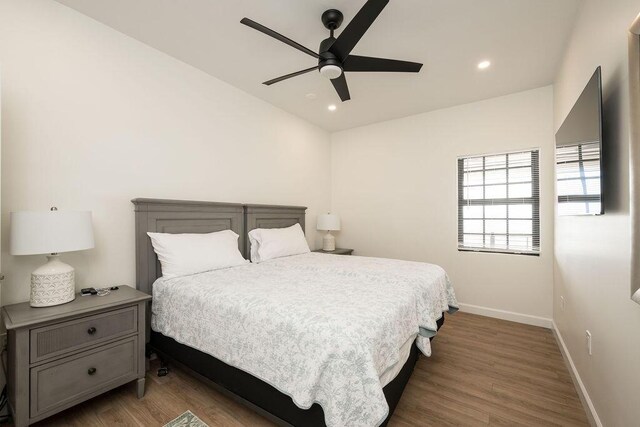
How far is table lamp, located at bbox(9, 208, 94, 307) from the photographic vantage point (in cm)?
155

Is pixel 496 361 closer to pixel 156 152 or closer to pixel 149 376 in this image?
pixel 149 376

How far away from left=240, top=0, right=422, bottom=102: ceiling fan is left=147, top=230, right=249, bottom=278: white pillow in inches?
68.2

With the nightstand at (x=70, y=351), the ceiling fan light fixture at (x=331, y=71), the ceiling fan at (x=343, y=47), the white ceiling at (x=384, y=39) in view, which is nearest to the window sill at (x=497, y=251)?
the white ceiling at (x=384, y=39)

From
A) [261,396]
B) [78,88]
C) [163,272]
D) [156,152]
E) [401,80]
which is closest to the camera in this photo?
[261,396]

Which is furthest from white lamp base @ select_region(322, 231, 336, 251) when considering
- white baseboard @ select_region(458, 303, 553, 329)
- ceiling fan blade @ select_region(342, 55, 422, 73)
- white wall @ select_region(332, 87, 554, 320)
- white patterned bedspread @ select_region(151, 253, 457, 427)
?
ceiling fan blade @ select_region(342, 55, 422, 73)

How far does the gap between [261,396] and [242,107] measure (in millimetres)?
2968

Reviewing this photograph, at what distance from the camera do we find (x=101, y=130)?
220 centimetres

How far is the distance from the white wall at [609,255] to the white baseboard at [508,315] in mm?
1194

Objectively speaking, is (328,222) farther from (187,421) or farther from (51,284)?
(51,284)

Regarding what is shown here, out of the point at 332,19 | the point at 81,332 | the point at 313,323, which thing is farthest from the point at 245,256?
the point at 332,19

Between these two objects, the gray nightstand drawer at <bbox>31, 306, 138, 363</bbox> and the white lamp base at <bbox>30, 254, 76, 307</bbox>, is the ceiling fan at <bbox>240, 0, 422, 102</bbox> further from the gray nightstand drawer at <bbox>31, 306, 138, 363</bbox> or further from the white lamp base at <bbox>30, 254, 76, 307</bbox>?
the gray nightstand drawer at <bbox>31, 306, 138, 363</bbox>

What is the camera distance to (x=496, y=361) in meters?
2.42

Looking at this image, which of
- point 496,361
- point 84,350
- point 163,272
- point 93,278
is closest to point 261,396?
point 84,350

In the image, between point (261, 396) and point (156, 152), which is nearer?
point (261, 396)
